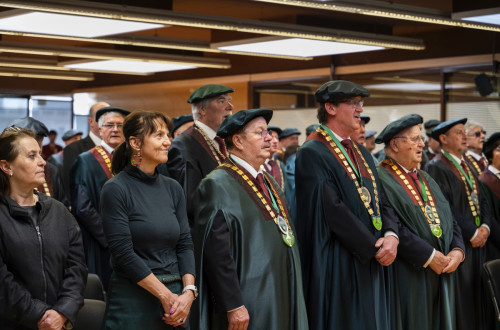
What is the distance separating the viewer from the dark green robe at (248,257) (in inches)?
148

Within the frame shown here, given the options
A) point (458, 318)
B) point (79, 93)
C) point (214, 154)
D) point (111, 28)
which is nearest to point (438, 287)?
point (458, 318)

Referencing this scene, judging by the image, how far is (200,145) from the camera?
4.68 m

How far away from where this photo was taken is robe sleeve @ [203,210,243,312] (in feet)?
11.9

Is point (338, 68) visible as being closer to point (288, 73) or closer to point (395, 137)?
point (288, 73)

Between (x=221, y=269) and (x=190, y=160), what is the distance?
3.61ft

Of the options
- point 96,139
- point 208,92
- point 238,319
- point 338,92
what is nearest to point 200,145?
point 208,92

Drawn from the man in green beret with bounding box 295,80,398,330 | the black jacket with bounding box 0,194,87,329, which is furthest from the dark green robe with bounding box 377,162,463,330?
the black jacket with bounding box 0,194,87,329

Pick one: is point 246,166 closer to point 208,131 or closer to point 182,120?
point 208,131

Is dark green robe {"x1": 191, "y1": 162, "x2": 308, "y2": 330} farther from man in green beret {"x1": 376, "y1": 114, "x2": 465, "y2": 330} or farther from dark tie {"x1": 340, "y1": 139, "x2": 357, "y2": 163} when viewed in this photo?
man in green beret {"x1": 376, "y1": 114, "x2": 465, "y2": 330}

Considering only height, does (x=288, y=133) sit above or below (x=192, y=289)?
above

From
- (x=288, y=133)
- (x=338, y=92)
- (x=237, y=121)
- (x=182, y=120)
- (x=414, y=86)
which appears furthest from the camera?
(x=414, y=86)

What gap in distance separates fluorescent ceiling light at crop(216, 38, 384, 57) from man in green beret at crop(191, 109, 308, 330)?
6.00 meters

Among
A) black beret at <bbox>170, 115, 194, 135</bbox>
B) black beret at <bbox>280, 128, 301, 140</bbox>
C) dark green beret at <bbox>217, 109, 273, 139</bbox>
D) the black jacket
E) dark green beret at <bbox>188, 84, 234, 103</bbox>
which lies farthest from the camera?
black beret at <bbox>280, 128, 301, 140</bbox>

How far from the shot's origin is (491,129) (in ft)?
35.5
